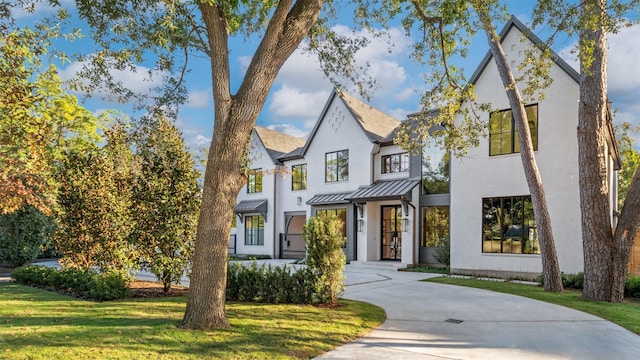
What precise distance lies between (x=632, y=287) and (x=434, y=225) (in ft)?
25.2

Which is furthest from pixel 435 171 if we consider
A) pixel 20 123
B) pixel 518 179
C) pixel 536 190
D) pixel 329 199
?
pixel 20 123

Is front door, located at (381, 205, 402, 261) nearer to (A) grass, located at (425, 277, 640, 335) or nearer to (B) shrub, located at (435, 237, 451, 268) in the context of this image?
(B) shrub, located at (435, 237, 451, 268)

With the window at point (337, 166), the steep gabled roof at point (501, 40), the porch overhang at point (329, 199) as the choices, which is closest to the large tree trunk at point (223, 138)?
the steep gabled roof at point (501, 40)

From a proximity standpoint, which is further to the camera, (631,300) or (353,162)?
(353,162)

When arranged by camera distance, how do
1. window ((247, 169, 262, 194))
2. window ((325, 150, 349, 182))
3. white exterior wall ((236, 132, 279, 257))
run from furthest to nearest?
window ((247, 169, 262, 194)) → white exterior wall ((236, 132, 279, 257)) → window ((325, 150, 349, 182))

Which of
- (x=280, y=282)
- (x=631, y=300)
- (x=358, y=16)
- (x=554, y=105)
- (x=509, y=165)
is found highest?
(x=358, y=16)

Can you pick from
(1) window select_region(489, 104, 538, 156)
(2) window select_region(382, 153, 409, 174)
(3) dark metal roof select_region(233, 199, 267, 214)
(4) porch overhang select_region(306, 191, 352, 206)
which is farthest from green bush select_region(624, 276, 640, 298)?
(3) dark metal roof select_region(233, 199, 267, 214)

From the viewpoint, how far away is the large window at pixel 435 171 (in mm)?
17141

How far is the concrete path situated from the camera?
5.41 m

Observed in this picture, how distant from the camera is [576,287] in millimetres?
12023

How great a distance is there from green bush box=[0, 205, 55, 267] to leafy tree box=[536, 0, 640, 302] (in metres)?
19.0

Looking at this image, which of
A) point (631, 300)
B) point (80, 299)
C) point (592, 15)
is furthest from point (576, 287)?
point (80, 299)

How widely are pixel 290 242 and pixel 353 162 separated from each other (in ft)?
22.6

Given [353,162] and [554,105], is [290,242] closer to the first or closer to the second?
[353,162]
